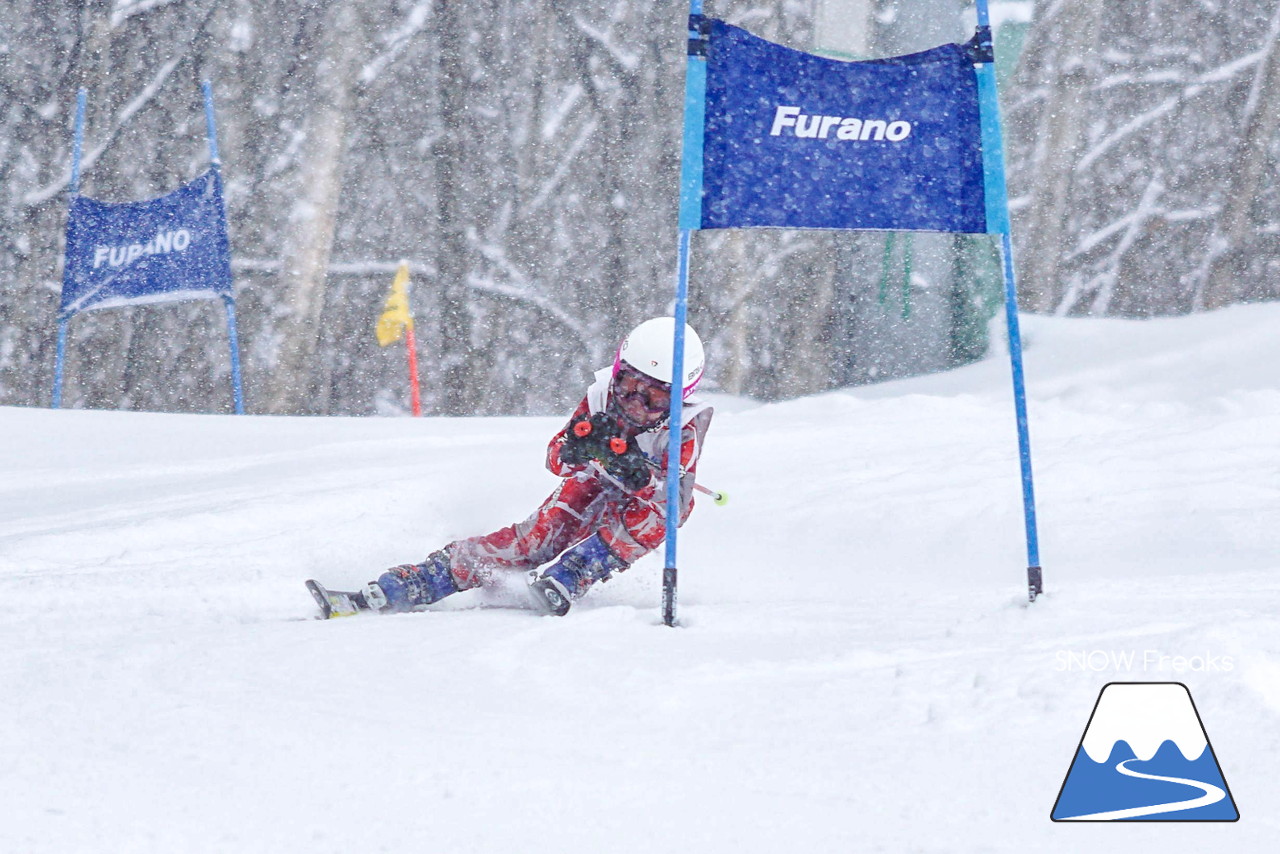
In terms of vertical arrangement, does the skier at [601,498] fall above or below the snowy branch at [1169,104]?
below

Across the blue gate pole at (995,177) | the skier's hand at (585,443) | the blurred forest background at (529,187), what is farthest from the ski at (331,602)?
the blurred forest background at (529,187)

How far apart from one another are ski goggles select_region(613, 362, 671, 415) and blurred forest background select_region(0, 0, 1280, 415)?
8.46m

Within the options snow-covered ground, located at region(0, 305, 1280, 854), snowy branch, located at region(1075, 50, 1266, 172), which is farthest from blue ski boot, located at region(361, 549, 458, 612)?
snowy branch, located at region(1075, 50, 1266, 172)

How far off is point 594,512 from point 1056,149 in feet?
34.3

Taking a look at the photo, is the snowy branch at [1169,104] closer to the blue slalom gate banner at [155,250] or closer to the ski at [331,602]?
the blue slalom gate banner at [155,250]

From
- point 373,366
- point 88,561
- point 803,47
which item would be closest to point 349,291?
point 373,366

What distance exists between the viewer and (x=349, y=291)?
1838 cm

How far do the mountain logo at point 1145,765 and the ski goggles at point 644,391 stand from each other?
97.5 inches

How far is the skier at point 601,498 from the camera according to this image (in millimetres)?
4902

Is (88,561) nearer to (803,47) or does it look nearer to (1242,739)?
(1242,739)

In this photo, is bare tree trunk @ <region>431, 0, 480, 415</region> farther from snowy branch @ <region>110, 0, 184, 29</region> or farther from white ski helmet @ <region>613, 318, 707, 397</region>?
white ski helmet @ <region>613, 318, 707, 397</region>

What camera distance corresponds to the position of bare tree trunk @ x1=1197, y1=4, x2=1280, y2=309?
15.3 metres

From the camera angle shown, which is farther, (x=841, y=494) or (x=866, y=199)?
(x=841, y=494)

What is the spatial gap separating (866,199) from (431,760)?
254 cm
